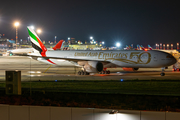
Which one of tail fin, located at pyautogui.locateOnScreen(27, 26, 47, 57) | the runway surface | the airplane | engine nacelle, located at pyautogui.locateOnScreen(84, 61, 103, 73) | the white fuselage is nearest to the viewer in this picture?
the runway surface

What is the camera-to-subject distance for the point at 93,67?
30016 millimetres

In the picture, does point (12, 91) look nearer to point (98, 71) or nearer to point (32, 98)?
point (32, 98)

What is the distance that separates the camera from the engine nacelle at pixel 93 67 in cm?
3002

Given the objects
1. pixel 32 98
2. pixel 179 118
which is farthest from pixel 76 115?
pixel 32 98

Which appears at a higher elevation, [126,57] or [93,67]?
[126,57]

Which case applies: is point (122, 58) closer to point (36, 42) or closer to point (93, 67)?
point (93, 67)

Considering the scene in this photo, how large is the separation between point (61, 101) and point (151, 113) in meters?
6.45

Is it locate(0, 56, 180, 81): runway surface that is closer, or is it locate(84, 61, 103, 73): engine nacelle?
locate(0, 56, 180, 81): runway surface

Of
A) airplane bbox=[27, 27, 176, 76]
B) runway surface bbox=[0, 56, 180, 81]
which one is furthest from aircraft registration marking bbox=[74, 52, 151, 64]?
runway surface bbox=[0, 56, 180, 81]

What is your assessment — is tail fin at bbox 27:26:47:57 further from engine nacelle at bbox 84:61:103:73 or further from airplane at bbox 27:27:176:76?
engine nacelle at bbox 84:61:103:73

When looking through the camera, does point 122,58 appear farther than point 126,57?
Yes

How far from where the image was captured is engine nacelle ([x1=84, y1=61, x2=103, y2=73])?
1182 inches

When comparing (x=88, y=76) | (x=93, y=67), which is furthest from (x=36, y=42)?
(x=88, y=76)

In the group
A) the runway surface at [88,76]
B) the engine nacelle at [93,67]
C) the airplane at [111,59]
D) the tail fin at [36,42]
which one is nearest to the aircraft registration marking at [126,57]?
the airplane at [111,59]
